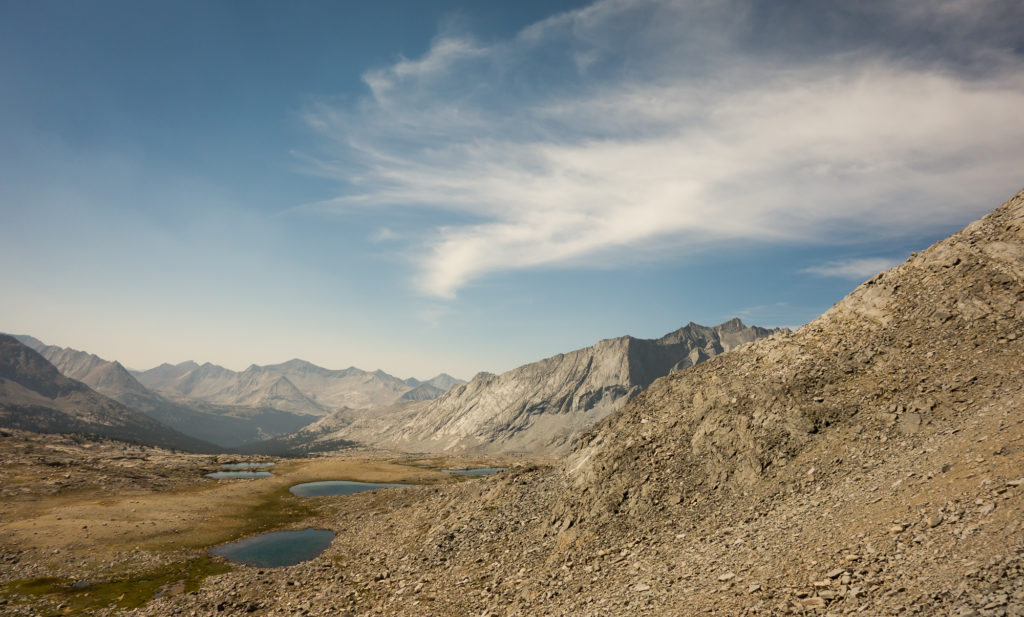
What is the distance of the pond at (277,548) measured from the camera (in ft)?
168

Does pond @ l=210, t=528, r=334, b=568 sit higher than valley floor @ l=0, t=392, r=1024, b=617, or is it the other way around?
valley floor @ l=0, t=392, r=1024, b=617

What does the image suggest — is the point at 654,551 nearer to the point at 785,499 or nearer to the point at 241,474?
the point at 785,499

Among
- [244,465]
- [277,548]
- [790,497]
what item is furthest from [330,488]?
[790,497]

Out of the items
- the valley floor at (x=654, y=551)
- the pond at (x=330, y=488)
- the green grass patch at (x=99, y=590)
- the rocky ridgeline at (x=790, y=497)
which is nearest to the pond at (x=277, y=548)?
the valley floor at (x=654, y=551)

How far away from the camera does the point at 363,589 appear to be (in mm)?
35000

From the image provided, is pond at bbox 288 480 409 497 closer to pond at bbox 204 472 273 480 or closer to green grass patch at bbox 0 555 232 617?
pond at bbox 204 472 273 480

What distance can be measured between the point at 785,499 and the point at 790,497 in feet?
1.05

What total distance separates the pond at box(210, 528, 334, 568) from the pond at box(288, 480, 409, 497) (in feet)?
133

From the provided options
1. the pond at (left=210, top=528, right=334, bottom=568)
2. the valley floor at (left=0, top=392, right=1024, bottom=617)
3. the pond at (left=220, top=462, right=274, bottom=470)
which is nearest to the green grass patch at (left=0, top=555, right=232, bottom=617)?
the valley floor at (left=0, top=392, right=1024, bottom=617)

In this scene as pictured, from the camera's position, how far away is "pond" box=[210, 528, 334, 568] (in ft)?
168

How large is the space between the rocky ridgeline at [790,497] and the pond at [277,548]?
8404 millimetres

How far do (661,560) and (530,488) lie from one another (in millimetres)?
19804

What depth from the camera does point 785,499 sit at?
85.6ft

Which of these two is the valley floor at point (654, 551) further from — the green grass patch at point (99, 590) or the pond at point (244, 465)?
the pond at point (244, 465)
